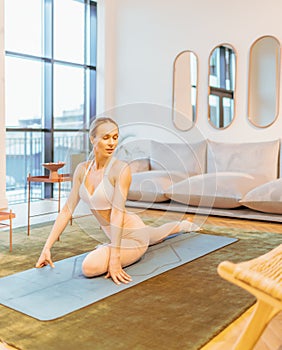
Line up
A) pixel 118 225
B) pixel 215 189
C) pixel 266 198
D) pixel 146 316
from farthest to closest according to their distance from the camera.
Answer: pixel 215 189 → pixel 266 198 → pixel 118 225 → pixel 146 316

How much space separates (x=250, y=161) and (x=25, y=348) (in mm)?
3981

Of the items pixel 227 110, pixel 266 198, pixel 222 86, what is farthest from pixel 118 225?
pixel 222 86

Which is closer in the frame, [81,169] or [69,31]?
[81,169]

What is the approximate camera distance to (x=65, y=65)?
21.4 ft

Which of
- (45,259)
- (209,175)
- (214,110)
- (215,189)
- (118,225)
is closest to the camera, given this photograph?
(118,225)

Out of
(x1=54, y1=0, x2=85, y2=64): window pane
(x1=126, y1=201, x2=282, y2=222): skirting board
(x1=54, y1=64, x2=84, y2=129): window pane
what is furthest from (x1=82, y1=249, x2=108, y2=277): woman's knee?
(x1=54, y1=0, x2=85, y2=64): window pane

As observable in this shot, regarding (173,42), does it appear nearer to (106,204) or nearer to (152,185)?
(152,185)

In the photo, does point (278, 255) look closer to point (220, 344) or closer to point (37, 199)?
point (220, 344)

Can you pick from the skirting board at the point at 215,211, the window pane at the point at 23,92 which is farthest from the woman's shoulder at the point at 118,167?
the window pane at the point at 23,92

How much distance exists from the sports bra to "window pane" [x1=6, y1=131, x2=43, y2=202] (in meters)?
3.53

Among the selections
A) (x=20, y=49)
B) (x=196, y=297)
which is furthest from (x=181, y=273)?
(x=20, y=49)

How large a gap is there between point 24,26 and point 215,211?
3564 millimetres

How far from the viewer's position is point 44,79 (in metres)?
6.26

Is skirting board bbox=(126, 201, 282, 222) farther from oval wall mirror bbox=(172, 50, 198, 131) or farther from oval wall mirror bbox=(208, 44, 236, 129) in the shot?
oval wall mirror bbox=(172, 50, 198, 131)
